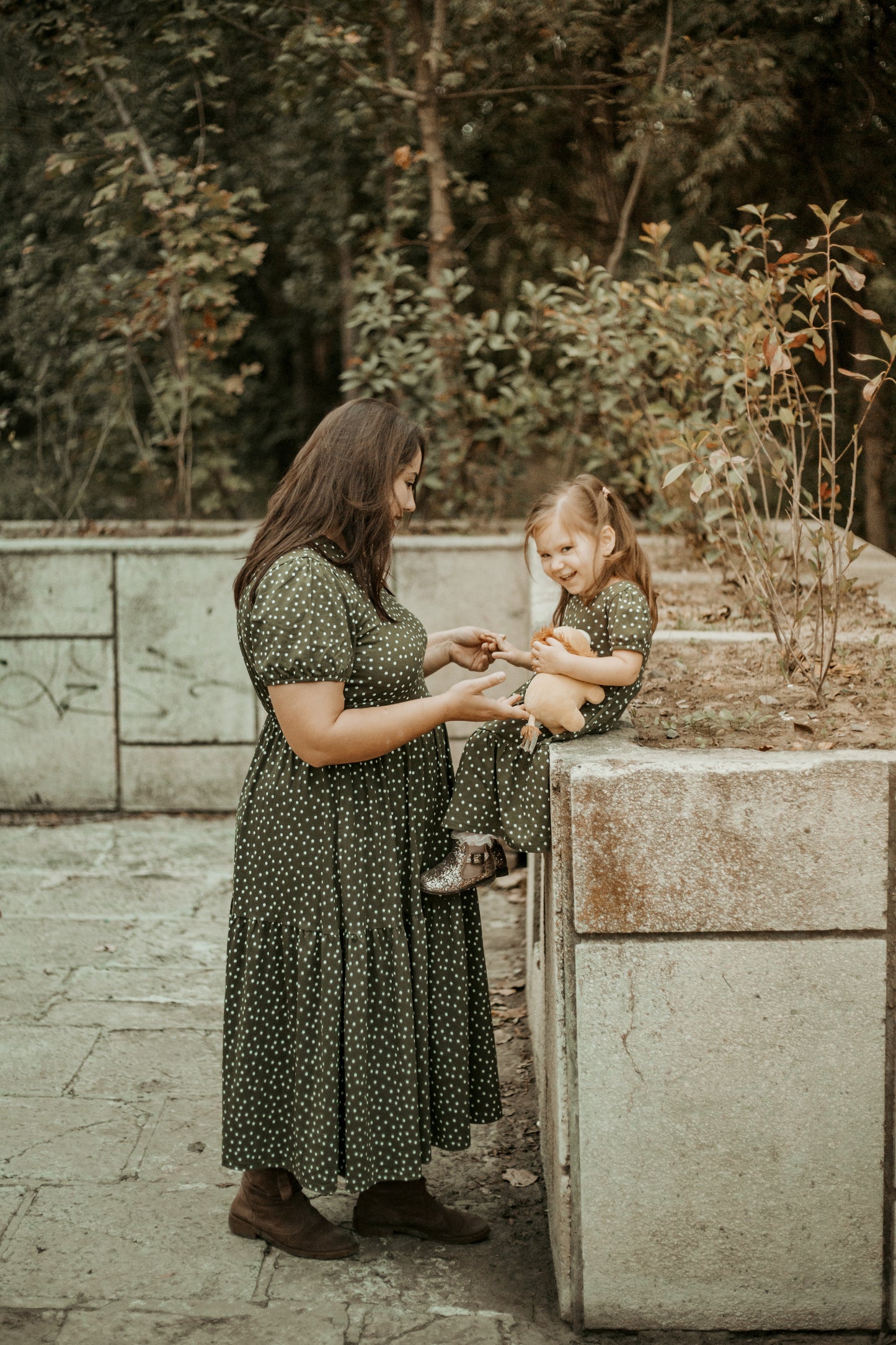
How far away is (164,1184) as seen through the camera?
3234mm

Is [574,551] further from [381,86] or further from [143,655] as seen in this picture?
[381,86]

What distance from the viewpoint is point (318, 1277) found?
2.84m

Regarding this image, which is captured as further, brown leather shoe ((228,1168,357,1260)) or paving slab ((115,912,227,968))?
paving slab ((115,912,227,968))

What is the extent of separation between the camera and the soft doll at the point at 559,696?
8.69ft

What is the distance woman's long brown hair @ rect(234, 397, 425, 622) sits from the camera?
8.82 ft

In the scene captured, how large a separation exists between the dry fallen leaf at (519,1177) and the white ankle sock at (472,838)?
1023mm

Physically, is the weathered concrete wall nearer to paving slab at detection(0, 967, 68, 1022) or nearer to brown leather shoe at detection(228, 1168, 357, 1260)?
brown leather shoe at detection(228, 1168, 357, 1260)

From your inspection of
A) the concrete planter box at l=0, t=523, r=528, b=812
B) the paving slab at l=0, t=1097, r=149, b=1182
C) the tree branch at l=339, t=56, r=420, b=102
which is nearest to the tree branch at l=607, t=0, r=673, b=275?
the tree branch at l=339, t=56, r=420, b=102

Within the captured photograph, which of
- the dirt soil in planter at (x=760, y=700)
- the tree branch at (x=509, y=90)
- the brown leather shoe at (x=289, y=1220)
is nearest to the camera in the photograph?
the dirt soil in planter at (x=760, y=700)

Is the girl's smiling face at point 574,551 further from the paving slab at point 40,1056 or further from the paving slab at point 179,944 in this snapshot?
the paving slab at point 179,944

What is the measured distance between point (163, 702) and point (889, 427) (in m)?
4.76

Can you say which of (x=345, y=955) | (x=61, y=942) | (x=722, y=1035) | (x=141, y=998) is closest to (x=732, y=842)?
(x=722, y=1035)

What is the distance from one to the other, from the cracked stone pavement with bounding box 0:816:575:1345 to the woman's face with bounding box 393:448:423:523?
5.48 ft

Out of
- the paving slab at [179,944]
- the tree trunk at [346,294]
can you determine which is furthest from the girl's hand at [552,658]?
the tree trunk at [346,294]
